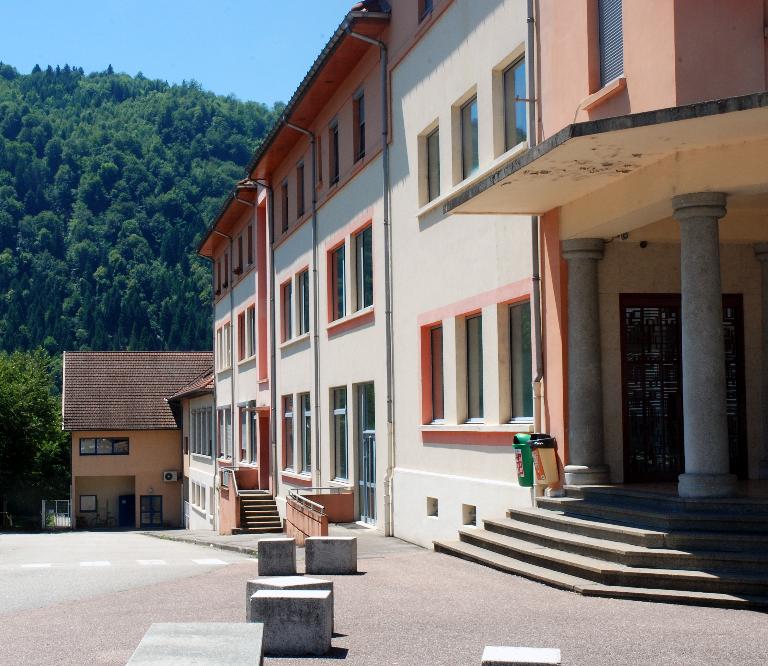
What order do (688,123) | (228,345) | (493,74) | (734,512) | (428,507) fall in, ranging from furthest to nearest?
(228,345) < (428,507) < (493,74) < (734,512) < (688,123)

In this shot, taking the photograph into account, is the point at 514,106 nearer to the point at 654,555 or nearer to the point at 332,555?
the point at 332,555

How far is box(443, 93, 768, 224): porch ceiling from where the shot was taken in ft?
37.0

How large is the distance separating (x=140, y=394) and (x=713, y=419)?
55.5 m

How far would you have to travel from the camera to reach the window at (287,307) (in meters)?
34.3

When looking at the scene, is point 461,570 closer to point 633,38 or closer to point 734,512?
point 734,512

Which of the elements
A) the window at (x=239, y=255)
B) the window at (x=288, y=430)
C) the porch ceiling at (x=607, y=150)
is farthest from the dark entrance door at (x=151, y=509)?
the porch ceiling at (x=607, y=150)

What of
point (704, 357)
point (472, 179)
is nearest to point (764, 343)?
point (704, 357)

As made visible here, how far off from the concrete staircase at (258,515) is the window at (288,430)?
162cm

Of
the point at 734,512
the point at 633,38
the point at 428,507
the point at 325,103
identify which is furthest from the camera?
the point at 325,103

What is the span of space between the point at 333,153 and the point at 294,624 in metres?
20.2

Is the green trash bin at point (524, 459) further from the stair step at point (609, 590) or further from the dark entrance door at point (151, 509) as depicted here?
the dark entrance door at point (151, 509)

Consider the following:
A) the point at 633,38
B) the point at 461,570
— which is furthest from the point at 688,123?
the point at 461,570

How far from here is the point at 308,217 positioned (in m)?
30.6

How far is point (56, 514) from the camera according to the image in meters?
69.9
